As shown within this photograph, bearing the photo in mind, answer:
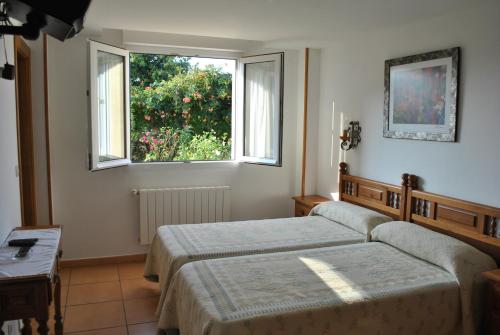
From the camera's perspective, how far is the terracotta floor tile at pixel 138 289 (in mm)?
3682

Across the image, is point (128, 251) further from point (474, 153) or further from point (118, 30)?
point (474, 153)

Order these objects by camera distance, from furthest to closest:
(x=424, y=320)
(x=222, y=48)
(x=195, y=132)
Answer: (x=195, y=132)
(x=222, y=48)
(x=424, y=320)

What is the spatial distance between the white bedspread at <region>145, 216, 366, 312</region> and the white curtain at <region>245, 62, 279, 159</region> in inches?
42.1

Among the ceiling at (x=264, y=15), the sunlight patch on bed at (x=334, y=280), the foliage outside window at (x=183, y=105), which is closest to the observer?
the sunlight patch on bed at (x=334, y=280)

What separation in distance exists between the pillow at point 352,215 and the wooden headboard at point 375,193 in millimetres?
132

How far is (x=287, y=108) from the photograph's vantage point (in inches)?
190

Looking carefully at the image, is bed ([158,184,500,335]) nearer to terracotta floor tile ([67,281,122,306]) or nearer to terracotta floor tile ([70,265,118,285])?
terracotta floor tile ([67,281,122,306])

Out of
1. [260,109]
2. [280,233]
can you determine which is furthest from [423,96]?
[260,109]

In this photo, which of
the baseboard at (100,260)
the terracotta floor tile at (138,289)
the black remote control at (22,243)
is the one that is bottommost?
the terracotta floor tile at (138,289)

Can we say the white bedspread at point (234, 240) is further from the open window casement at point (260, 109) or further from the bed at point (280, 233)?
the open window casement at point (260, 109)

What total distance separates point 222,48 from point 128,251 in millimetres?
2342

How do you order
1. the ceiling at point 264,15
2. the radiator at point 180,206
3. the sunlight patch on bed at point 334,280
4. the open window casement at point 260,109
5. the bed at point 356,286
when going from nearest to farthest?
1. the bed at point 356,286
2. the sunlight patch on bed at point 334,280
3. the ceiling at point 264,15
4. the radiator at point 180,206
5. the open window casement at point 260,109

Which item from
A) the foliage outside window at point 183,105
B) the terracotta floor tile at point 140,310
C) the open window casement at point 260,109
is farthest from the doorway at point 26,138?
the open window casement at point 260,109

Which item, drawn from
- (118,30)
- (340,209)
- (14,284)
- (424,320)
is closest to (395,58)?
(340,209)
